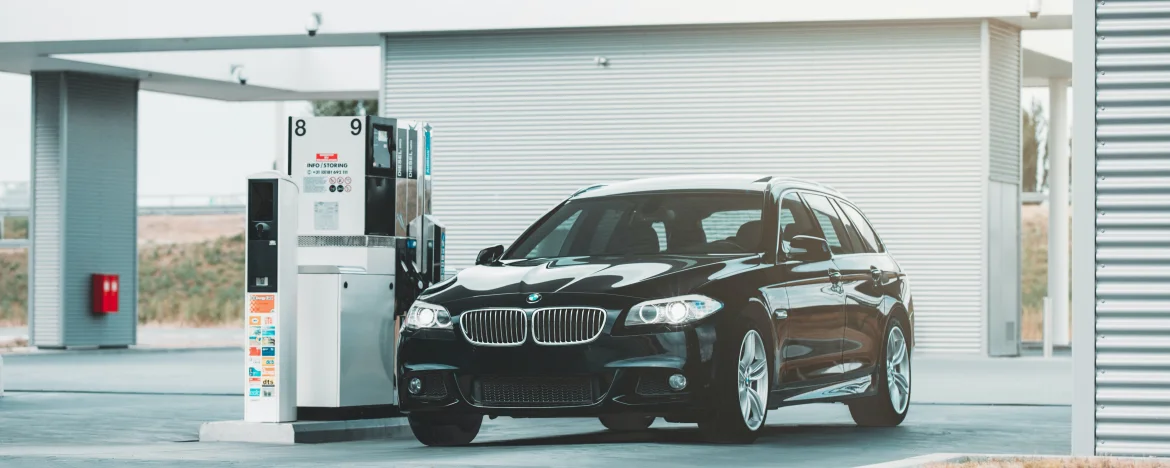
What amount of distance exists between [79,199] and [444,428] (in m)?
20.2

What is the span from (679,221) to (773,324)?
1.04 meters

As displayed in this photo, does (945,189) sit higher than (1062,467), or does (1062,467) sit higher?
(945,189)

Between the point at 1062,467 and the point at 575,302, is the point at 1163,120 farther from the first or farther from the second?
the point at 575,302

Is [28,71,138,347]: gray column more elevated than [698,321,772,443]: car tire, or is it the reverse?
[28,71,138,347]: gray column

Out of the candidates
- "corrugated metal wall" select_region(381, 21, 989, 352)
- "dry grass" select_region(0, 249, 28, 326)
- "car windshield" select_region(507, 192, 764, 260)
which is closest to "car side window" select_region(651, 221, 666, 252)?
"car windshield" select_region(507, 192, 764, 260)

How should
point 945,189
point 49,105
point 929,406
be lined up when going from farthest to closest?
point 49,105, point 945,189, point 929,406

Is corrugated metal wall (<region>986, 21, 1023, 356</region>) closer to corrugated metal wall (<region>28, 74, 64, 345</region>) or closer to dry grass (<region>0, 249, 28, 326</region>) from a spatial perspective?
corrugated metal wall (<region>28, 74, 64, 345</region>)

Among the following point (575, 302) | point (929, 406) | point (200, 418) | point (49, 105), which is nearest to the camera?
point (575, 302)

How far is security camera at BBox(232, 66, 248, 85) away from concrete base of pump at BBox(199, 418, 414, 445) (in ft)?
66.0

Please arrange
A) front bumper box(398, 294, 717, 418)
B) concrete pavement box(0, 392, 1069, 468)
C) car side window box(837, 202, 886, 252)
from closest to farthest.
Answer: concrete pavement box(0, 392, 1069, 468), front bumper box(398, 294, 717, 418), car side window box(837, 202, 886, 252)

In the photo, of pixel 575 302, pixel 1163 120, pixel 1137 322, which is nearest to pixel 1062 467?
pixel 1137 322

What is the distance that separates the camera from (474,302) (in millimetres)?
9984

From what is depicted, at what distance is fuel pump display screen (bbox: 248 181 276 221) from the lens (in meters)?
11.2

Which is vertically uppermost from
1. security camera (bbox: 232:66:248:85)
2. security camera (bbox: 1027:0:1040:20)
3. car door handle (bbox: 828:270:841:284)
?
security camera (bbox: 1027:0:1040:20)
